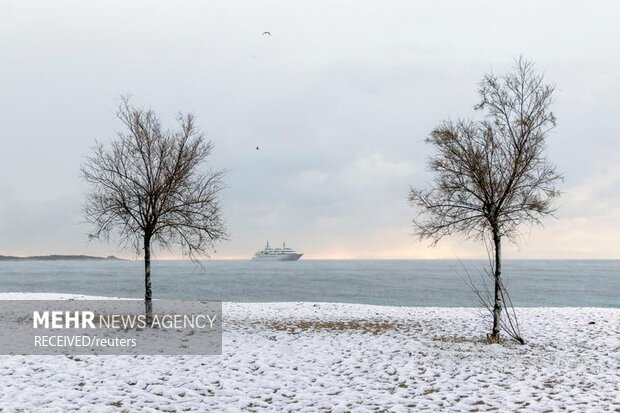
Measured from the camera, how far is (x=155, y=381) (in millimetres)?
12477

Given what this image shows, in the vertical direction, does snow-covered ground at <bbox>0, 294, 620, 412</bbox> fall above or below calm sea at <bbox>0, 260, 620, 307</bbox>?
above

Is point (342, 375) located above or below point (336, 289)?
above

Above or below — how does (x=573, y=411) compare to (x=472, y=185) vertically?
below

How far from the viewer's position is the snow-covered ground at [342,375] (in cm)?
1101

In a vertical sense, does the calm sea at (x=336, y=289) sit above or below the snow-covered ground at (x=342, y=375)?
below

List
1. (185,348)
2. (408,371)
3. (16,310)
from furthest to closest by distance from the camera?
(16,310)
(185,348)
(408,371)

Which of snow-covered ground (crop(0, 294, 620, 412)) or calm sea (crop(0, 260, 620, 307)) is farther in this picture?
calm sea (crop(0, 260, 620, 307))

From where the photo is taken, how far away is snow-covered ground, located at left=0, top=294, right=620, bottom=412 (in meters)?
11.0

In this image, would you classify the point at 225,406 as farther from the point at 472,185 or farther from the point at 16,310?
the point at 16,310

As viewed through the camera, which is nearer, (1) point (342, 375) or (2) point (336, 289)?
(1) point (342, 375)

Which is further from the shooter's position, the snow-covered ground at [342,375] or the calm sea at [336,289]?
the calm sea at [336,289]

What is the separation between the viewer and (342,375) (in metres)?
13.1

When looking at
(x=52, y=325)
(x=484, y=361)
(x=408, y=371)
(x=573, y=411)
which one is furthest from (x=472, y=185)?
Answer: (x=52, y=325)

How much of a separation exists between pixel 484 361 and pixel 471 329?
5.83 m
